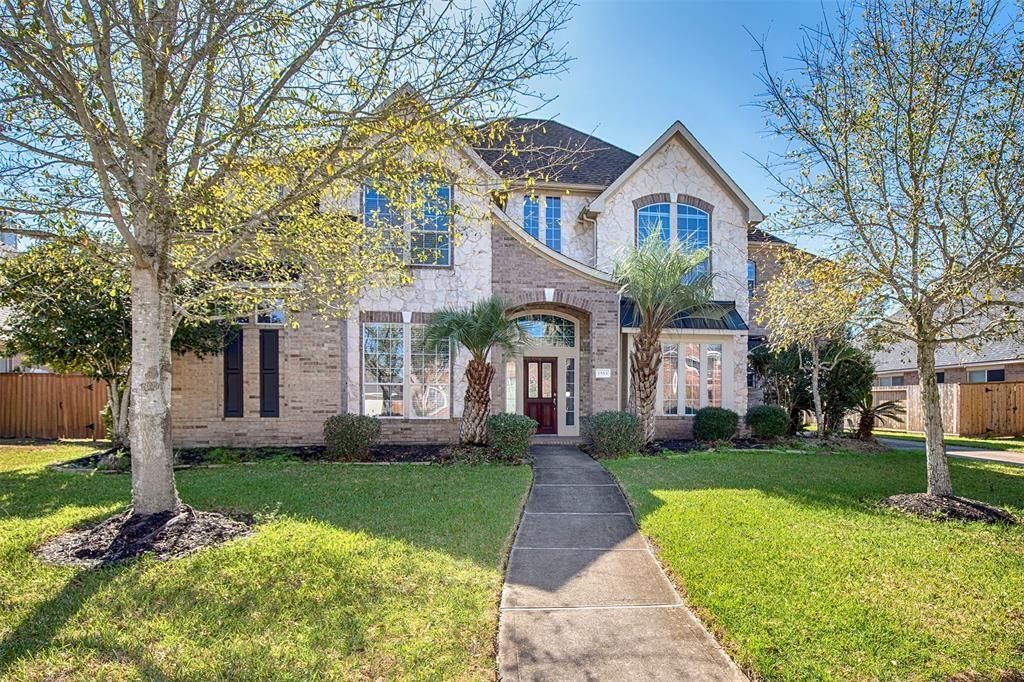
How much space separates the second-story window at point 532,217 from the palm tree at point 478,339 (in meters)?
5.38

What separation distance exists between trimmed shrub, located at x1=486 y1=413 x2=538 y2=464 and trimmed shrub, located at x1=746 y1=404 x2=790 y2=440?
7.08 metres

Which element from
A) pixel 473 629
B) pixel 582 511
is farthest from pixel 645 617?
pixel 582 511

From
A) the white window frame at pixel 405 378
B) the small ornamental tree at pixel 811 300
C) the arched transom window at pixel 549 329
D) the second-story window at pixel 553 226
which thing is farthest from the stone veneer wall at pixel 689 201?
the small ornamental tree at pixel 811 300

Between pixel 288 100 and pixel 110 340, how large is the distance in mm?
8174

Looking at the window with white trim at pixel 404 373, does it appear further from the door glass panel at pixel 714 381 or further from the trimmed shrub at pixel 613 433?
the door glass panel at pixel 714 381

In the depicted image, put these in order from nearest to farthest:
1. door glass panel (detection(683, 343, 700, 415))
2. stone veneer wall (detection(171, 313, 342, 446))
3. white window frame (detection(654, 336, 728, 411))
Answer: stone veneer wall (detection(171, 313, 342, 446)), white window frame (detection(654, 336, 728, 411)), door glass panel (detection(683, 343, 700, 415))

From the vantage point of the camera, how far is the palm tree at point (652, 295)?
499 inches

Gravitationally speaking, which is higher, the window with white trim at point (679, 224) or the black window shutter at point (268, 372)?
the window with white trim at point (679, 224)

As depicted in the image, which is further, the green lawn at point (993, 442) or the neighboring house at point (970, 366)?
the neighboring house at point (970, 366)

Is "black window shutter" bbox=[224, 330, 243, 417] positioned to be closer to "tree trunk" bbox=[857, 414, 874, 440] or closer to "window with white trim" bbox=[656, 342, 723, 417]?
"window with white trim" bbox=[656, 342, 723, 417]

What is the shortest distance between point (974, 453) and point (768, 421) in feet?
17.6

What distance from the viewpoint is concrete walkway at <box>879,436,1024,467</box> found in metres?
13.0

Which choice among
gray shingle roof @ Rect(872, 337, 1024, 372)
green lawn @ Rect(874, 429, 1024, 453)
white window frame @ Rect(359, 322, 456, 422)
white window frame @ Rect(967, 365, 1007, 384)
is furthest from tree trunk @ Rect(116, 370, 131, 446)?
white window frame @ Rect(967, 365, 1007, 384)

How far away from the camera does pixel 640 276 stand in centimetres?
1285
